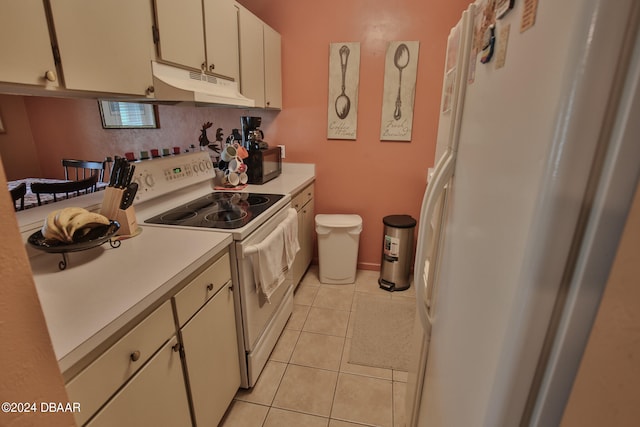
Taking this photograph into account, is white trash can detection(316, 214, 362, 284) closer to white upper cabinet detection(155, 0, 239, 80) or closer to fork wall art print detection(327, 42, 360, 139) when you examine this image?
fork wall art print detection(327, 42, 360, 139)

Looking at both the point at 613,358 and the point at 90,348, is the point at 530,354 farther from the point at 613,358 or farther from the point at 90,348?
the point at 90,348

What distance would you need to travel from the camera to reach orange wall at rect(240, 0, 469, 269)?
248cm

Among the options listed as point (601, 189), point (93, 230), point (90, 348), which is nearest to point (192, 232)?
point (93, 230)

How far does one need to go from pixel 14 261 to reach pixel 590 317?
72cm

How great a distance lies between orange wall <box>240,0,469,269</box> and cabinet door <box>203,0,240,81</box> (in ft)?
2.58

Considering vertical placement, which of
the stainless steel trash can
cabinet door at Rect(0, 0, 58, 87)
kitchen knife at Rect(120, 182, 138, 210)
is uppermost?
cabinet door at Rect(0, 0, 58, 87)

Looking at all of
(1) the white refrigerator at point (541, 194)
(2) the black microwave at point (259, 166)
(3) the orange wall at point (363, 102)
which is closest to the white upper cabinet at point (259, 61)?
(3) the orange wall at point (363, 102)

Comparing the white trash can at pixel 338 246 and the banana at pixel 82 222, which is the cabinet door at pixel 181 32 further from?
the white trash can at pixel 338 246

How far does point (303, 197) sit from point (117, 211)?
1501mm

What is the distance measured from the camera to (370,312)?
2438mm

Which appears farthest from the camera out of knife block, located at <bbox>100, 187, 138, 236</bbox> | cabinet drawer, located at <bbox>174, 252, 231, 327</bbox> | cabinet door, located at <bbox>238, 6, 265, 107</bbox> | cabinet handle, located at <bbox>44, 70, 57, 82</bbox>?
cabinet door, located at <bbox>238, 6, 265, 107</bbox>

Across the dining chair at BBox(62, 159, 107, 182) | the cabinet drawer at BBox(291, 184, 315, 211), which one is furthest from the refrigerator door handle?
the dining chair at BBox(62, 159, 107, 182)

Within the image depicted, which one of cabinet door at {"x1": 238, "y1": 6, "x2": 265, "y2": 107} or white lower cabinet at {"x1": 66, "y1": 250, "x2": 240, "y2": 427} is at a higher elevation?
cabinet door at {"x1": 238, "y1": 6, "x2": 265, "y2": 107}

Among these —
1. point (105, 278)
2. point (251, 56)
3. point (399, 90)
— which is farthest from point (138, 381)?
point (399, 90)
